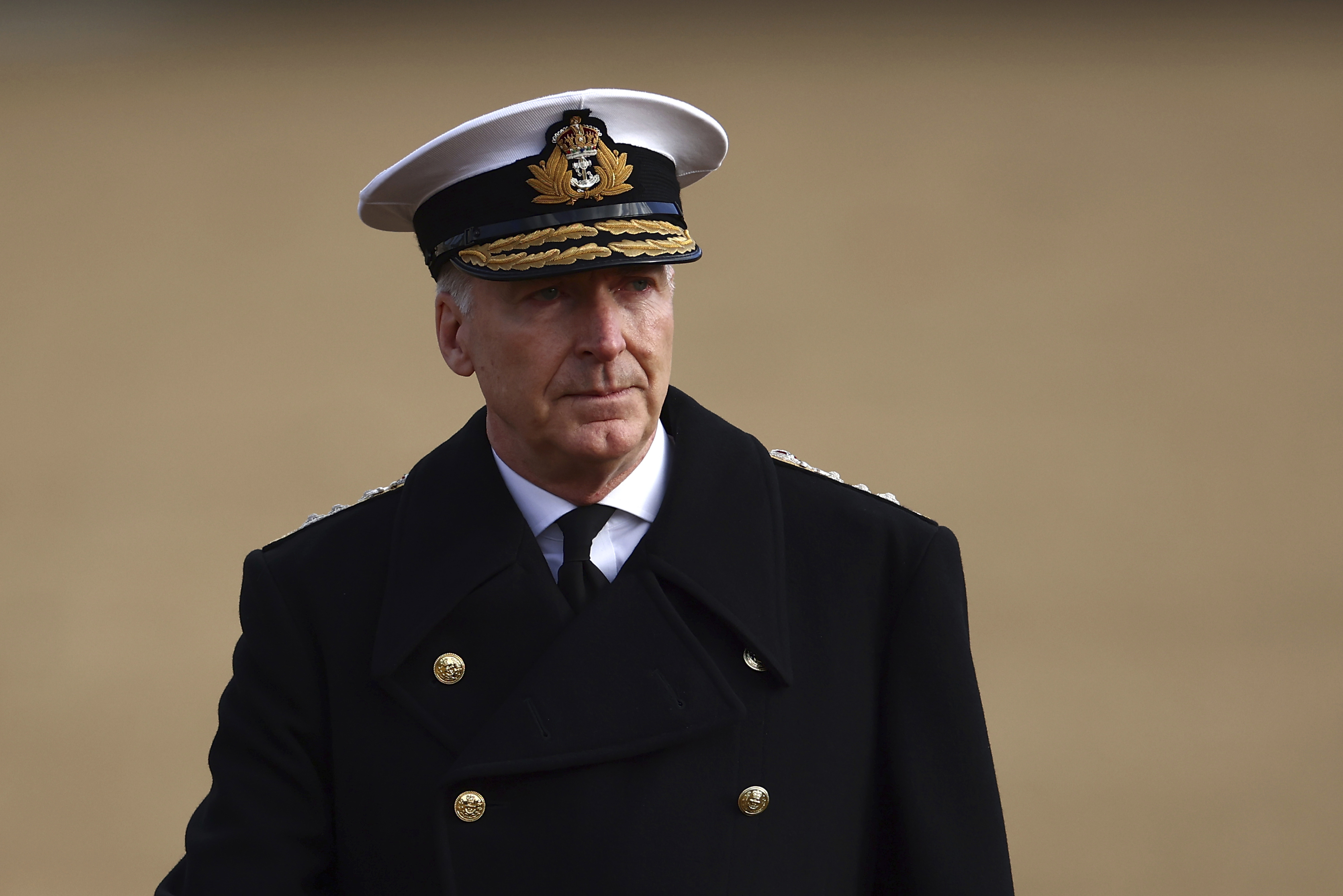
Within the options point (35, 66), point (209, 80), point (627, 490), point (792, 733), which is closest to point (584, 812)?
point (792, 733)

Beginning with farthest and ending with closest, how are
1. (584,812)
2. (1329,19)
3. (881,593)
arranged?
1. (1329,19)
2. (881,593)
3. (584,812)

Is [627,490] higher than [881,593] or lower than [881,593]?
higher

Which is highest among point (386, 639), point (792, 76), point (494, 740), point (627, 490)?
point (792, 76)

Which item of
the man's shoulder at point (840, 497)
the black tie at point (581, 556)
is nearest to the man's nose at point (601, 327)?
the black tie at point (581, 556)

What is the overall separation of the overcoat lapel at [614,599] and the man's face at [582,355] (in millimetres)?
145

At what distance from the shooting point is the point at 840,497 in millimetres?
1611

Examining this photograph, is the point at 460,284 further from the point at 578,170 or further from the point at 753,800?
the point at 753,800

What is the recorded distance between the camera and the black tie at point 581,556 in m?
1.54

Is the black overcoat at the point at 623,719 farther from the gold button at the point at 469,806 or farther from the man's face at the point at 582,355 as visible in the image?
the man's face at the point at 582,355

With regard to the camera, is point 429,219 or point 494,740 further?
point 429,219

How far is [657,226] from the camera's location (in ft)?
4.85

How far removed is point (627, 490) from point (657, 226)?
32 cm

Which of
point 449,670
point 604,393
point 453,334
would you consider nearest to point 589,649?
point 449,670

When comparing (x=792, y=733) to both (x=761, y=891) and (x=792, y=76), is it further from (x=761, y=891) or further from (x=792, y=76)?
(x=792, y=76)
